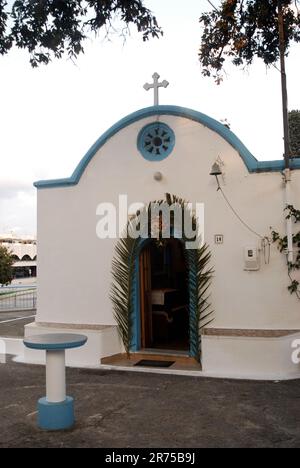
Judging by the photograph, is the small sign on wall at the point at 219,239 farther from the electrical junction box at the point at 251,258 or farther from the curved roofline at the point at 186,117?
the curved roofline at the point at 186,117

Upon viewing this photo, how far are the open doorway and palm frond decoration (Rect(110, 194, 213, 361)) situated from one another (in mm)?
313

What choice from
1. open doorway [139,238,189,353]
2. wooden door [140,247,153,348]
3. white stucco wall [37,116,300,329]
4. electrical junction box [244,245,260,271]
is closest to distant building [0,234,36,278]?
open doorway [139,238,189,353]

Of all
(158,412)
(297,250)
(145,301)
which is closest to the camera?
(158,412)

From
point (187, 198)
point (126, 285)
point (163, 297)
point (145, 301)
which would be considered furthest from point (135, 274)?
point (187, 198)

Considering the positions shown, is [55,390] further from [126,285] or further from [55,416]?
[126,285]

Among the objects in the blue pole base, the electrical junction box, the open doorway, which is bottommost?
the blue pole base

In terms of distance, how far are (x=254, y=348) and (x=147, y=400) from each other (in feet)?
6.66

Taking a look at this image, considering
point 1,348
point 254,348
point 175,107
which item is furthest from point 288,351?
point 1,348

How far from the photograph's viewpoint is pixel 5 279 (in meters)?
39.5

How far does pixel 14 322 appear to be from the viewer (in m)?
14.2

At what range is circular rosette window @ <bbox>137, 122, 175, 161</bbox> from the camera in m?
8.38

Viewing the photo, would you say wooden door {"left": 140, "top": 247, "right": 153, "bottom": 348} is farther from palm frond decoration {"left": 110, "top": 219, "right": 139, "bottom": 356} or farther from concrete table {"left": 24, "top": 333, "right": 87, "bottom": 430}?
concrete table {"left": 24, "top": 333, "right": 87, "bottom": 430}

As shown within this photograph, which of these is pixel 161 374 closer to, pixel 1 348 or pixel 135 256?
pixel 135 256

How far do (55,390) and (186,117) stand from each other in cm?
534
